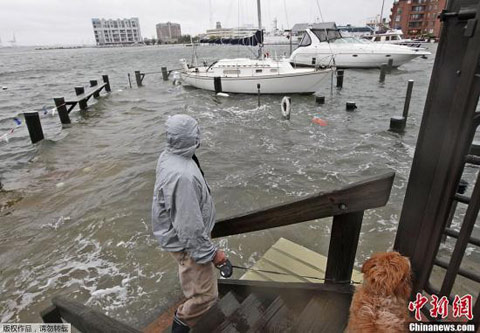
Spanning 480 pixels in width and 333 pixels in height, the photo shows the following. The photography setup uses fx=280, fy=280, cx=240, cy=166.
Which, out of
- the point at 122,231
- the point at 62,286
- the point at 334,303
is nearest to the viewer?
the point at 334,303

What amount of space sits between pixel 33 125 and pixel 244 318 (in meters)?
11.3

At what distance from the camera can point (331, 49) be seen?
25016 mm

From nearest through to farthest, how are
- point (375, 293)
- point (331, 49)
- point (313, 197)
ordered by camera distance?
point (375, 293) < point (313, 197) < point (331, 49)

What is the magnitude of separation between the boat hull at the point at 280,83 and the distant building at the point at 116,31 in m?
183

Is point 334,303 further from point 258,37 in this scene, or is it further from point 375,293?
point 258,37

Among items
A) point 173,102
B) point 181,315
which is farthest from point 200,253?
point 173,102

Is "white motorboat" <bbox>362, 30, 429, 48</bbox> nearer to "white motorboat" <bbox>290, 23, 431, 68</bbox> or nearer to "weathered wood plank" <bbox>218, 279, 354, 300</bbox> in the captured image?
"white motorboat" <bbox>290, 23, 431, 68</bbox>

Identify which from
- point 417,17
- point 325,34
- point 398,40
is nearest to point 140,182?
point 325,34

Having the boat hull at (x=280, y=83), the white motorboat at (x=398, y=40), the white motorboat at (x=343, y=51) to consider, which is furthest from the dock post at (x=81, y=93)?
the white motorboat at (x=398, y=40)

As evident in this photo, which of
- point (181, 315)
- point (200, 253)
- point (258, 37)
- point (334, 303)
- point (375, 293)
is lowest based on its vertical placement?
point (181, 315)

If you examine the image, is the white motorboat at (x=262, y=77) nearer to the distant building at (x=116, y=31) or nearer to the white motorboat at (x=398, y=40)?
the white motorboat at (x=398, y=40)

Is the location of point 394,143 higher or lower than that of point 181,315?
lower

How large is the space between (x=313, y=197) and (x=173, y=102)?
664 inches

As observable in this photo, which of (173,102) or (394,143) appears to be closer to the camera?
(394,143)
